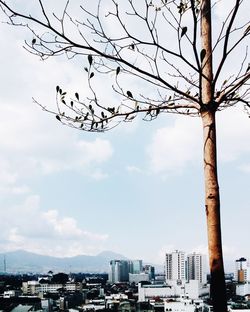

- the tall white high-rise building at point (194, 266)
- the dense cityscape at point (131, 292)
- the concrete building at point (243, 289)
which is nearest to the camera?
the dense cityscape at point (131, 292)

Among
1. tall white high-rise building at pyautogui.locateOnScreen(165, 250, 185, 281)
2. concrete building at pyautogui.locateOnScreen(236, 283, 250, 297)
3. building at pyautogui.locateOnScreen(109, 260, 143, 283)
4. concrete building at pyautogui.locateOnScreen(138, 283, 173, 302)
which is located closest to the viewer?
concrete building at pyautogui.locateOnScreen(138, 283, 173, 302)

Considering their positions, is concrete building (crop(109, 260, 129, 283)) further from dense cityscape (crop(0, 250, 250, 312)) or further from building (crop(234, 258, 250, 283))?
building (crop(234, 258, 250, 283))

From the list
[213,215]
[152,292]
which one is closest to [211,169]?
[213,215]

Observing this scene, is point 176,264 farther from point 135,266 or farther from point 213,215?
point 213,215

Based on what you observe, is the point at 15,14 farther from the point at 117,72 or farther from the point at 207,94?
the point at 207,94

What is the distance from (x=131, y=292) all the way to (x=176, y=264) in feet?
113

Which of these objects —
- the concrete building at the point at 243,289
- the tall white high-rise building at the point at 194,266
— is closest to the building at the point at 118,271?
the tall white high-rise building at the point at 194,266

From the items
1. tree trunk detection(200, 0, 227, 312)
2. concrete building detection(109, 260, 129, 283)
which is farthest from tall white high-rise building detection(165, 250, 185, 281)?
tree trunk detection(200, 0, 227, 312)

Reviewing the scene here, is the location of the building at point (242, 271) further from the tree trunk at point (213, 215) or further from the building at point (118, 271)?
the tree trunk at point (213, 215)

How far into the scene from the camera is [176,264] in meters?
98.1

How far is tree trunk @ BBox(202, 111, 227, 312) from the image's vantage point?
2.29 meters

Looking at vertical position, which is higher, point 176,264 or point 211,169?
point 211,169

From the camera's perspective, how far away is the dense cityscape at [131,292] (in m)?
42.5

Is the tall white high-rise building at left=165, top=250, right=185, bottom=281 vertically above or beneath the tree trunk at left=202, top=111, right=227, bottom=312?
beneath
